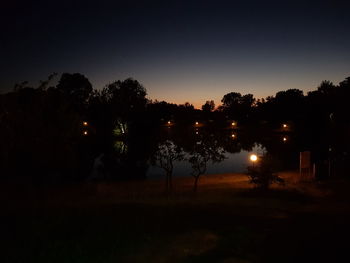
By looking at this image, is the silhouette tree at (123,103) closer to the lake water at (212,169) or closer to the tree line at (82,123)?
the tree line at (82,123)

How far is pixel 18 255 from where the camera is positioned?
11.2 metres

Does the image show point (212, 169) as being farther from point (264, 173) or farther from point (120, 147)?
point (264, 173)

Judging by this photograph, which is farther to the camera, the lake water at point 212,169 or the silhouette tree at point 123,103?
the silhouette tree at point 123,103

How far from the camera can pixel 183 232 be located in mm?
13547

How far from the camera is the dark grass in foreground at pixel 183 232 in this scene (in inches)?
432

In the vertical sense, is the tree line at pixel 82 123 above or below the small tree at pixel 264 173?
above

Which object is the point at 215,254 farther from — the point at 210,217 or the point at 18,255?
the point at 18,255

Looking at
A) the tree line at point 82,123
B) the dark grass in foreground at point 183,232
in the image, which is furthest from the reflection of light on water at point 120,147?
the dark grass in foreground at point 183,232

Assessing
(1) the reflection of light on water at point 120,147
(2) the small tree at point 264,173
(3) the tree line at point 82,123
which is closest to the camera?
(3) the tree line at point 82,123

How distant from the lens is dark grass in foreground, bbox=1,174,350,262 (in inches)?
432

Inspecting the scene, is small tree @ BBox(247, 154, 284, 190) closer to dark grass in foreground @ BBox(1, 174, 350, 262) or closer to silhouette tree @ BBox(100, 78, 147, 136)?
dark grass in foreground @ BBox(1, 174, 350, 262)

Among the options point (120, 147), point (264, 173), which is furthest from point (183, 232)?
point (120, 147)

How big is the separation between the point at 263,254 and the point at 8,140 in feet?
45.6

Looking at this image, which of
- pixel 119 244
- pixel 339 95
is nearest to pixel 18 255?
pixel 119 244
